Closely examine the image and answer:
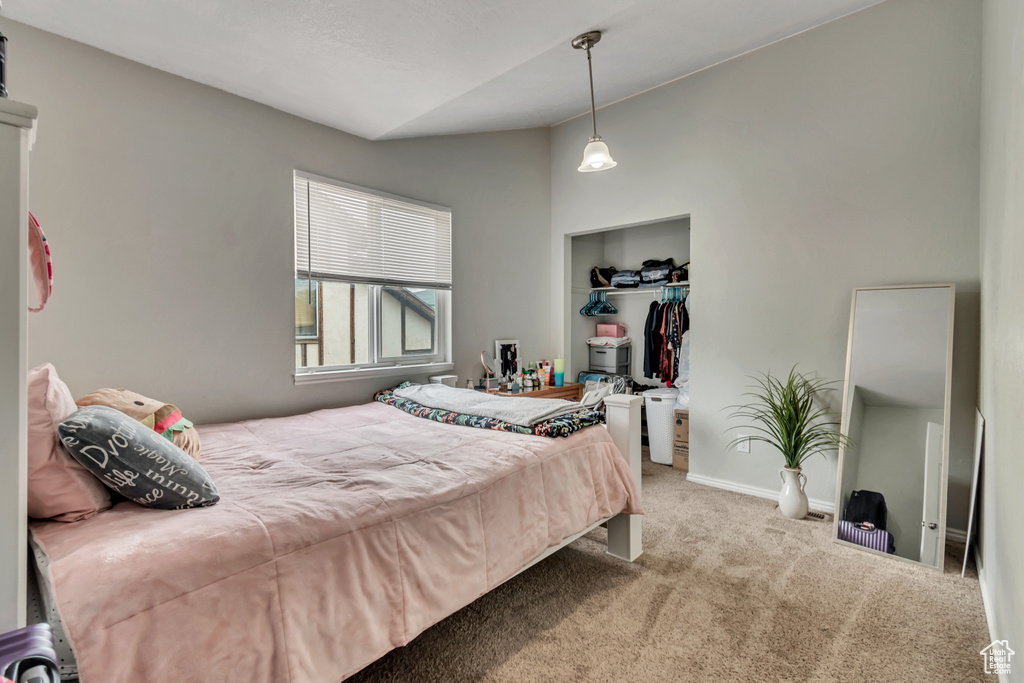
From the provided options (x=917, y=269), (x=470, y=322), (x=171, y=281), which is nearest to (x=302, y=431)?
(x=171, y=281)

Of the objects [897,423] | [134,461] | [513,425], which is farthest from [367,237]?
[897,423]

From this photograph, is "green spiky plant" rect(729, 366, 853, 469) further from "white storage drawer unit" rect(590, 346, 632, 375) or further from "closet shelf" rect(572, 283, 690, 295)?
"white storage drawer unit" rect(590, 346, 632, 375)

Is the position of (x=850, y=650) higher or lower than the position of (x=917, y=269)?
lower

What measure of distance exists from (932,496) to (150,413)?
137 inches

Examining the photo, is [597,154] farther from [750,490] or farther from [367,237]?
[750,490]

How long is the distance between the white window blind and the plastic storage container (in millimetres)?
1997

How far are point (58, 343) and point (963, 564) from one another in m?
4.30

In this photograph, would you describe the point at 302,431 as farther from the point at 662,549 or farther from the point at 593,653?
the point at 662,549

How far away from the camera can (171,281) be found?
2.51m

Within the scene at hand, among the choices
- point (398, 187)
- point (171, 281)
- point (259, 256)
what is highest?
point (398, 187)

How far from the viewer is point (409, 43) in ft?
7.41

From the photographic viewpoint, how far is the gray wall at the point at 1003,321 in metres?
1.30

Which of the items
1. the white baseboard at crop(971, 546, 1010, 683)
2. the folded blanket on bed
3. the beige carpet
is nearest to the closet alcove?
the folded blanket on bed

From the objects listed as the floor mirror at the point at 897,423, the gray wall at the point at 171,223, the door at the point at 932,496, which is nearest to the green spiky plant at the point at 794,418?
the floor mirror at the point at 897,423
